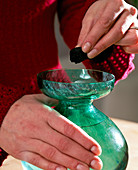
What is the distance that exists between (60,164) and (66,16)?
0.43 meters

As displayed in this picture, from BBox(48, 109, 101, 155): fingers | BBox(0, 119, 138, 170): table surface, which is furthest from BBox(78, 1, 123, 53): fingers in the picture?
BBox(0, 119, 138, 170): table surface

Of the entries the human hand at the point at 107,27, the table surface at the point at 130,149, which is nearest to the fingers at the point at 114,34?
the human hand at the point at 107,27

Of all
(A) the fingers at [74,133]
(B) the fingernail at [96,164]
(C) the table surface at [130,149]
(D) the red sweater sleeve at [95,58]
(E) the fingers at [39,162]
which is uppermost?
(D) the red sweater sleeve at [95,58]

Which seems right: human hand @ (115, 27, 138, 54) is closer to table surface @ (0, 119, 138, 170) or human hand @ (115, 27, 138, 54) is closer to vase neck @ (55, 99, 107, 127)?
vase neck @ (55, 99, 107, 127)

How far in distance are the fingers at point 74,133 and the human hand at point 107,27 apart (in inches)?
4.8

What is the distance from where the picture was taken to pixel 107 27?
1.42ft

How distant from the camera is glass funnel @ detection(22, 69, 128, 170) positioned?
1.14 feet

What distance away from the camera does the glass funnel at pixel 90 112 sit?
1.14 ft

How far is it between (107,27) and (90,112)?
0.15m

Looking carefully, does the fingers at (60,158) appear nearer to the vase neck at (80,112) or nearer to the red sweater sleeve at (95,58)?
the vase neck at (80,112)

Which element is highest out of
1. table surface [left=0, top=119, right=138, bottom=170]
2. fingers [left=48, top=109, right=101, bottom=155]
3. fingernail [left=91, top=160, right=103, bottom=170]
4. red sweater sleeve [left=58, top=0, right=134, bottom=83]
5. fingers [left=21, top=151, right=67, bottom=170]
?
red sweater sleeve [left=58, top=0, right=134, bottom=83]

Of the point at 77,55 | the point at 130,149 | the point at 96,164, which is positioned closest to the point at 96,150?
the point at 96,164

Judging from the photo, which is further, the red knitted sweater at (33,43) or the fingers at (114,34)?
the red knitted sweater at (33,43)

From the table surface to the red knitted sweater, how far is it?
0.15 metres
